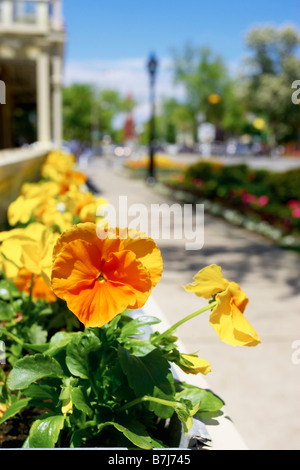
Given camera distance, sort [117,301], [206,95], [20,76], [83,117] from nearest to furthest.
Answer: [117,301] → [20,76] → [83,117] → [206,95]

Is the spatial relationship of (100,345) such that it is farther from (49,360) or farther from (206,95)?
(206,95)

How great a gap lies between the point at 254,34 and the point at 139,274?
1202 inches

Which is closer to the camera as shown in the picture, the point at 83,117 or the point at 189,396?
the point at 189,396

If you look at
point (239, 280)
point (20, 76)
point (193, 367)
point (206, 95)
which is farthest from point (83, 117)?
point (193, 367)

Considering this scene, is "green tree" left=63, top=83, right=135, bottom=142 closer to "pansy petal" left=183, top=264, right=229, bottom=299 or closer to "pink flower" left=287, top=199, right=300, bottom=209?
"pink flower" left=287, top=199, right=300, bottom=209

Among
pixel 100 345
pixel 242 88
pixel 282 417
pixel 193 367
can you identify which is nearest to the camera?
pixel 100 345

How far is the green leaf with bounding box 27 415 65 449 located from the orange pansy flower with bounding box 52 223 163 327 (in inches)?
11.7

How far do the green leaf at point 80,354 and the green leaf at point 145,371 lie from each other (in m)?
0.12

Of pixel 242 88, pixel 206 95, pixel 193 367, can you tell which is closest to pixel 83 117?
pixel 206 95

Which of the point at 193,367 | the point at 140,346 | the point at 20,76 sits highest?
the point at 20,76

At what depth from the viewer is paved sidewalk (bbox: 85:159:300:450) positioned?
120 inches

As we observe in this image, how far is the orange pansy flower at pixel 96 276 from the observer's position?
4.45ft
